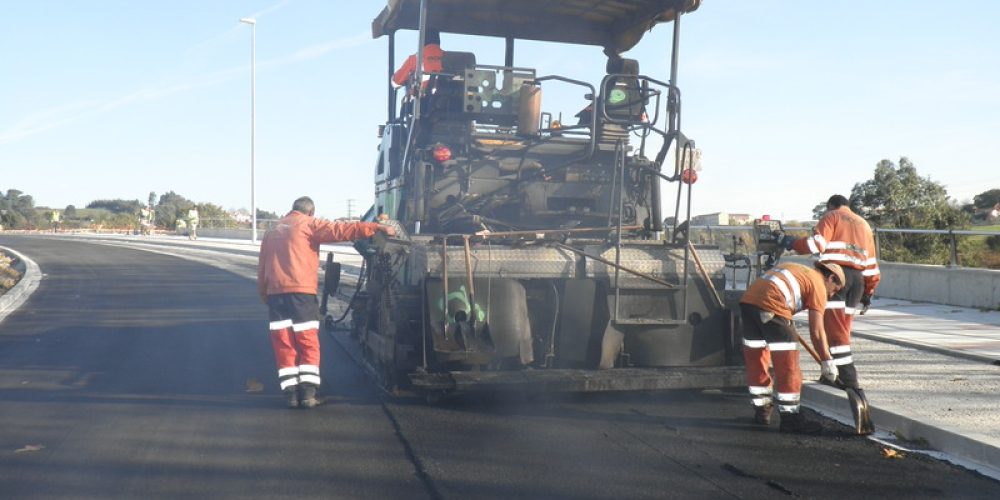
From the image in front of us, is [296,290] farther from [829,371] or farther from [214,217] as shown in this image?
[214,217]

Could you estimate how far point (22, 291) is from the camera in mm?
18656

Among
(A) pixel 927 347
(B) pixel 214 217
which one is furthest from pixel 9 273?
(B) pixel 214 217

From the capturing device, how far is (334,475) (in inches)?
219

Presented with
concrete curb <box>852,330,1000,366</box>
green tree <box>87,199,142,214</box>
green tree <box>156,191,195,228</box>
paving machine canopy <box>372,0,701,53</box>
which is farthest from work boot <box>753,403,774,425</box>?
green tree <box>87,199,142,214</box>

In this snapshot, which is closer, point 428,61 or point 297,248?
point 297,248

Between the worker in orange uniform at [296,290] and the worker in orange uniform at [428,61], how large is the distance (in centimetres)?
177

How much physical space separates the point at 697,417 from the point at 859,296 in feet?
6.13

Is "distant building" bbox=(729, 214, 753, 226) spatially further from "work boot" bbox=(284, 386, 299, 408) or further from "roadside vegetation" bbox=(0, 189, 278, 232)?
"roadside vegetation" bbox=(0, 189, 278, 232)

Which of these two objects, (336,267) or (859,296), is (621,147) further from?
(336,267)

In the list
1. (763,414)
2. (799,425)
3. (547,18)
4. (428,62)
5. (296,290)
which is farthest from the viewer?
(547,18)

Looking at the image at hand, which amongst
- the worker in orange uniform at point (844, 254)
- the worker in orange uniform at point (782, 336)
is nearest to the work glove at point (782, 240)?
the worker in orange uniform at point (844, 254)

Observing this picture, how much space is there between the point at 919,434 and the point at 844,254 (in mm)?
1889

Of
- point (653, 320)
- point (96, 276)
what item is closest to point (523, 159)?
point (653, 320)

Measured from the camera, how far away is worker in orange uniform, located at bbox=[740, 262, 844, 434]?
22.3 ft
